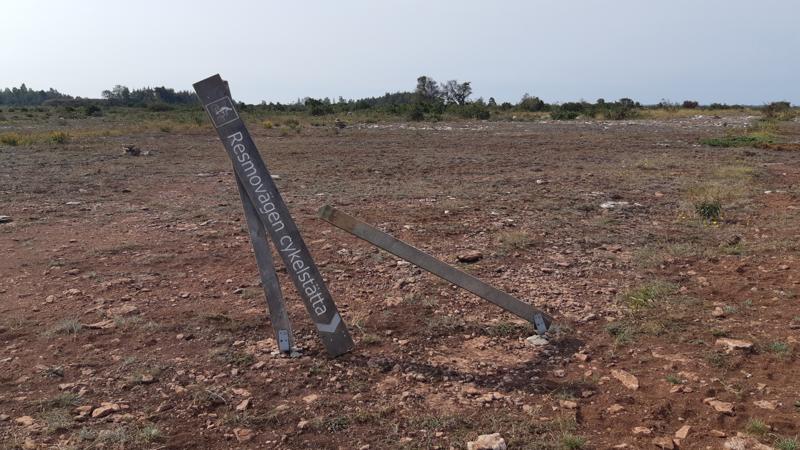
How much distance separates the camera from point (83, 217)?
7.12 metres

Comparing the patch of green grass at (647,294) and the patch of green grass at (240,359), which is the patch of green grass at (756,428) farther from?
the patch of green grass at (240,359)

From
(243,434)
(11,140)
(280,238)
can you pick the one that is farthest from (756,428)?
(11,140)

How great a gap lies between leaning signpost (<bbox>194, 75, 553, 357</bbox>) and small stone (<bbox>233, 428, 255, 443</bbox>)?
2.54 feet

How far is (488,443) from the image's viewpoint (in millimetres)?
2527

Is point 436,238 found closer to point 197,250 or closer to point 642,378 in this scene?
point 197,250

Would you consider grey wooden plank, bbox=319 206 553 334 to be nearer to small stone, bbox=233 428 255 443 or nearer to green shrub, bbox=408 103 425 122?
small stone, bbox=233 428 255 443

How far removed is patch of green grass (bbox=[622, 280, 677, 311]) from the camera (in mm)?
4137

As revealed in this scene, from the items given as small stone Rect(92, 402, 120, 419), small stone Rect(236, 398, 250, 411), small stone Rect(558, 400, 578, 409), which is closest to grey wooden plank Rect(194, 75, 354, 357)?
small stone Rect(236, 398, 250, 411)

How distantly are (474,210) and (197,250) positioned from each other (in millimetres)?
3341

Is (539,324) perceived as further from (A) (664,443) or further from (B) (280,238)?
(B) (280,238)

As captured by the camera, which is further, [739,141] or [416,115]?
[416,115]

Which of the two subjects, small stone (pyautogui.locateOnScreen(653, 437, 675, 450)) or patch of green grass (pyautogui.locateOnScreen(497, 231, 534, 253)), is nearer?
small stone (pyautogui.locateOnScreen(653, 437, 675, 450))

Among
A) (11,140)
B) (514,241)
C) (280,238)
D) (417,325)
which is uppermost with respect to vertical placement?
(11,140)

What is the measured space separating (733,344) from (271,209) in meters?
2.91
